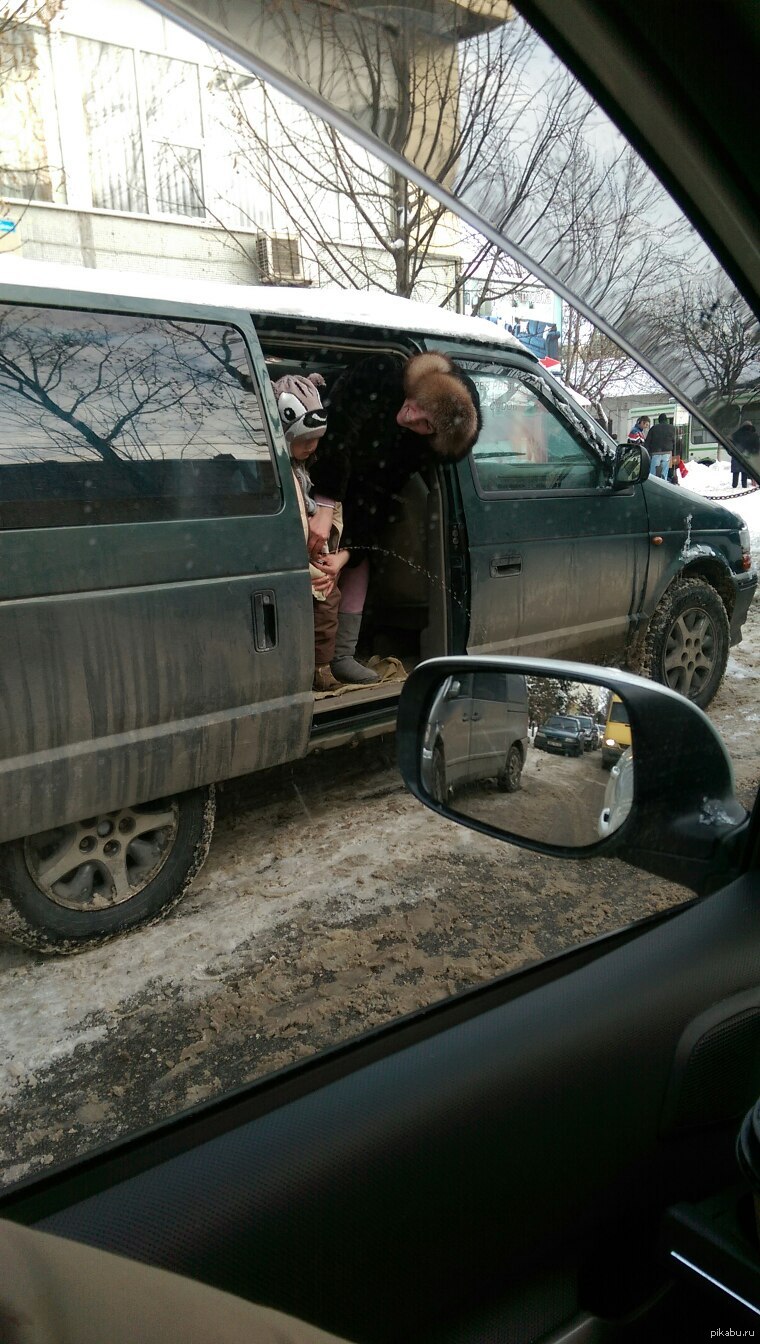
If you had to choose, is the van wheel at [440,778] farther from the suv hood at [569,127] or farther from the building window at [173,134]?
the building window at [173,134]

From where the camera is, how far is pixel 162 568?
283 centimetres

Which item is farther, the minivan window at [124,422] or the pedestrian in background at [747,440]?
the minivan window at [124,422]

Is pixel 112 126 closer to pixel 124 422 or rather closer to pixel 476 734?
pixel 124 422

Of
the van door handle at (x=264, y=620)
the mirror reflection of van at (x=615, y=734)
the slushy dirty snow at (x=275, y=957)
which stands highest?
the mirror reflection of van at (x=615, y=734)

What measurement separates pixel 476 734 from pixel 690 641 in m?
3.56

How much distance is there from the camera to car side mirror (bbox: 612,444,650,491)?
171 inches

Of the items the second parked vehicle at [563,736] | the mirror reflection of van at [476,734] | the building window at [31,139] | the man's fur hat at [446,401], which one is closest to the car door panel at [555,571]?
the man's fur hat at [446,401]

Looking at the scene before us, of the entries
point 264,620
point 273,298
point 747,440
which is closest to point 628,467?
point 273,298

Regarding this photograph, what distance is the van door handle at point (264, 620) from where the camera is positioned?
10.1 ft

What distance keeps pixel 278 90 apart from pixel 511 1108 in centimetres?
124

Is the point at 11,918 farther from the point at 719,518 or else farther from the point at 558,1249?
the point at 719,518

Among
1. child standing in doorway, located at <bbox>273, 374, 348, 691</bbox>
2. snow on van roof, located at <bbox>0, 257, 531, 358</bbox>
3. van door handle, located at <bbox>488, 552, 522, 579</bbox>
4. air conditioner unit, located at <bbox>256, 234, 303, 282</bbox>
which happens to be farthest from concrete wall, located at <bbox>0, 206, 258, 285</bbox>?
van door handle, located at <bbox>488, 552, 522, 579</bbox>

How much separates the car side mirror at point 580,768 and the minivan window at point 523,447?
103 inches

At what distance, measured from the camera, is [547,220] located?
86 centimetres
